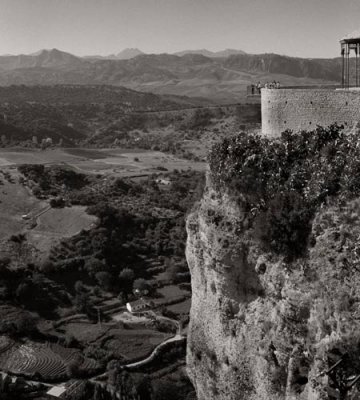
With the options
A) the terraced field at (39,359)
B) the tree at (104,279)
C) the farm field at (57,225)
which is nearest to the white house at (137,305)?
the tree at (104,279)

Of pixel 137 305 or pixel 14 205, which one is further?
pixel 14 205

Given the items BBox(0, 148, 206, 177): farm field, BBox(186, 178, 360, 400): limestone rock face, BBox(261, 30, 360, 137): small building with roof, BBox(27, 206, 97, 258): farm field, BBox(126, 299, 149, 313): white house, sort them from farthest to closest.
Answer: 1. BBox(0, 148, 206, 177): farm field
2. BBox(27, 206, 97, 258): farm field
3. BBox(126, 299, 149, 313): white house
4. BBox(261, 30, 360, 137): small building with roof
5. BBox(186, 178, 360, 400): limestone rock face

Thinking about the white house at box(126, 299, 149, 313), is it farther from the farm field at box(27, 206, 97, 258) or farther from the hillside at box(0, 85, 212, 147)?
the hillside at box(0, 85, 212, 147)

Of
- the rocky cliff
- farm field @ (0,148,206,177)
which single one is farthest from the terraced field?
farm field @ (0,148,206,177)

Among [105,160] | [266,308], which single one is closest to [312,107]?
[266,308]

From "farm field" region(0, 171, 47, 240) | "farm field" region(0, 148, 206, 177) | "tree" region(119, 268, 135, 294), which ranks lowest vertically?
"tree" region(119, 268, 135, 294)

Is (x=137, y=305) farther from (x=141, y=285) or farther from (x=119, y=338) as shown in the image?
(x=119, y=338)
